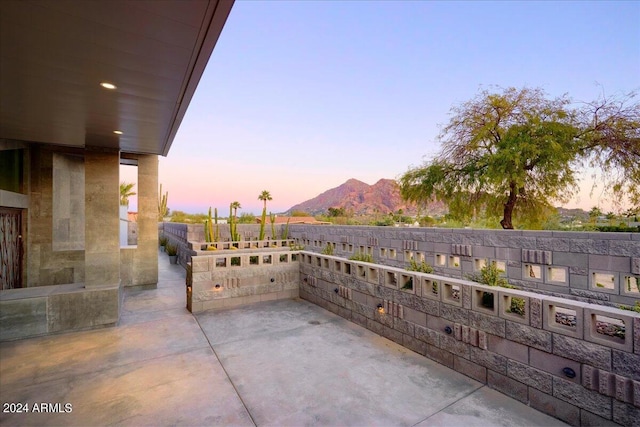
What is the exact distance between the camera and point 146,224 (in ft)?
28.4

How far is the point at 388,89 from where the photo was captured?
74.7 feet

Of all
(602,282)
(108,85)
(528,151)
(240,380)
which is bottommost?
(240,380)

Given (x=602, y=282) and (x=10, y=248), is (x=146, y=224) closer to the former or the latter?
(x=10, y=248)

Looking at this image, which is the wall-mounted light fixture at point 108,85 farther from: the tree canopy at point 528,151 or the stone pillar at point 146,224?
the tree canopy at point 528,151

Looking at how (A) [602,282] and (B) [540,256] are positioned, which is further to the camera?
(B) [540,256]

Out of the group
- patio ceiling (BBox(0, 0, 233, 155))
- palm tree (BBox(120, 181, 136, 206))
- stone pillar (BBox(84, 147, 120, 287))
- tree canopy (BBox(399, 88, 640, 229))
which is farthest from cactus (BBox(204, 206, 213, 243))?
palm tree (BBox(120, 181, 136, 206))

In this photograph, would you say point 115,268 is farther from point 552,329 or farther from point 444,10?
point 444,10

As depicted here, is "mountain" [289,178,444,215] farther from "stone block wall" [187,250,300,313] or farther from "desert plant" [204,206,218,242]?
"stone block wall" [187,250,300,313]

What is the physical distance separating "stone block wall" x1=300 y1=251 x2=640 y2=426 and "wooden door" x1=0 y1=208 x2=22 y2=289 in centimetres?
841

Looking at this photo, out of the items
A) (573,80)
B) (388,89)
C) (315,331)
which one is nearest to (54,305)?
(315,331)

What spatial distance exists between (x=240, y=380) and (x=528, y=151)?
37.1 feet

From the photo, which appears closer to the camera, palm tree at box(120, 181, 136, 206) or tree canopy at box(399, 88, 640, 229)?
tree canopy at box(399, 88, 640, 229)

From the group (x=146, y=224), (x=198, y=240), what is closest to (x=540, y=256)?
(x=146, y=224)

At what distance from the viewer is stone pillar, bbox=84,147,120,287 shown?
612 cm
